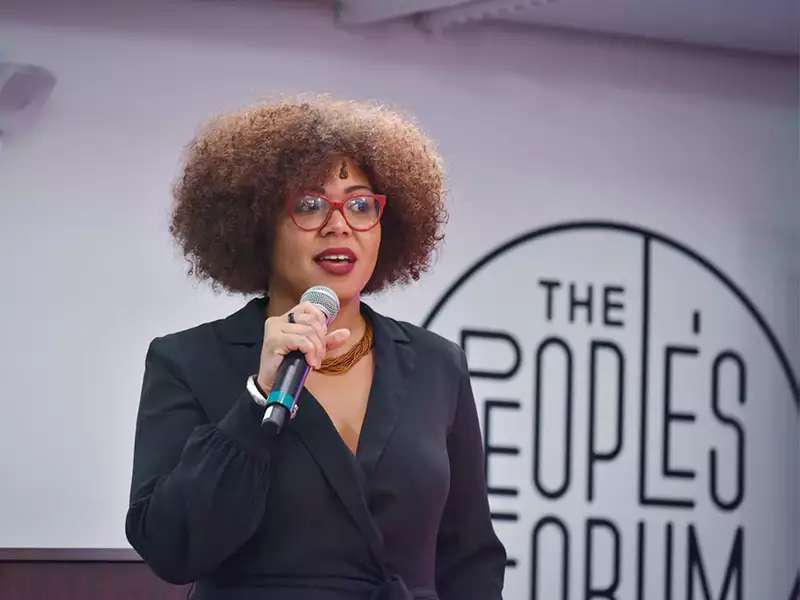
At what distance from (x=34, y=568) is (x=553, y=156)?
2414mm

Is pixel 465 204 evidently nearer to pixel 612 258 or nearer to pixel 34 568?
pixel 612 258

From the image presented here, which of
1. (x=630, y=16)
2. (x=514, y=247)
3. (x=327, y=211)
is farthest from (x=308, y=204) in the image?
(x=630, y=16)

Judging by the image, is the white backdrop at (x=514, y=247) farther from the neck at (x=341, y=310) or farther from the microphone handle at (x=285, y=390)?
the microphone handle at (x=285, y=390)

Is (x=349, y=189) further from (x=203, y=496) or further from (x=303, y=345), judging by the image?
(x=203, y=496)

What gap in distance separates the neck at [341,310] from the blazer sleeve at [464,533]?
0.18 m

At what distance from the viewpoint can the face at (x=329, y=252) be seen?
1.86 meters

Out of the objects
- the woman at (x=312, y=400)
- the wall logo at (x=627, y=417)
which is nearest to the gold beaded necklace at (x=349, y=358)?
the woman at (x=312, y=400)

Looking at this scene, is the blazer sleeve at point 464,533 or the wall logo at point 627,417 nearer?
the blazer sleeve at point 464,533

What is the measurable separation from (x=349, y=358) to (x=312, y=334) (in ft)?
0.87

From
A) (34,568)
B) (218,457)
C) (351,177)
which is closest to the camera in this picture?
(218,457)

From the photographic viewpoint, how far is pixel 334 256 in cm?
187

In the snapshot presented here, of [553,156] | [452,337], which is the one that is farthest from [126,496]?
[553,156]

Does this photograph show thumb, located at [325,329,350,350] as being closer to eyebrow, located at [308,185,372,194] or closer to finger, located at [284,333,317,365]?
finger, located at [284,333,317,365]

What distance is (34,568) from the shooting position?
11.8ft
